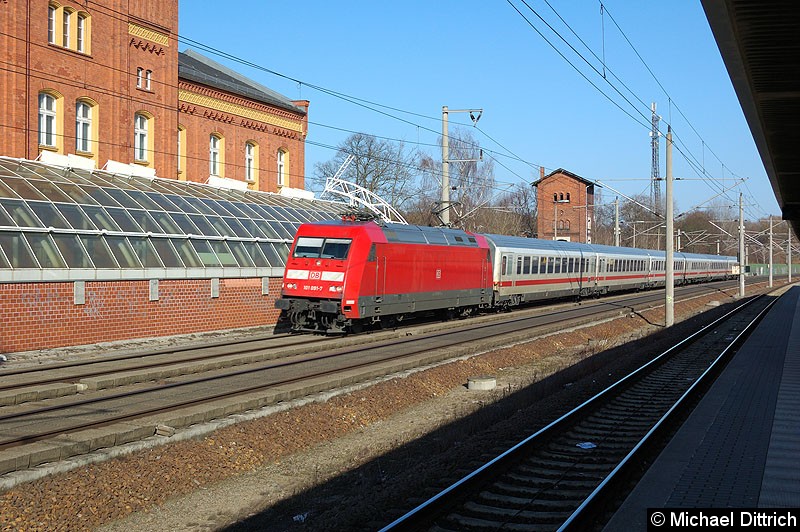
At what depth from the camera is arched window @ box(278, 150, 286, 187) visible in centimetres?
4398

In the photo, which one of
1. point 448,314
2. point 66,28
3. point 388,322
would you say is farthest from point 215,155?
point 388,322

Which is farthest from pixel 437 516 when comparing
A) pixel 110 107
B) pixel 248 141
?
pixel 248 141

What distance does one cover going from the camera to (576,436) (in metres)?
11.1

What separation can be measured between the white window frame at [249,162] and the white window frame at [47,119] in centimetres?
1192

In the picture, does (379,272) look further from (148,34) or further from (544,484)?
(148,34)

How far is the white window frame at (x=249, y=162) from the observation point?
1620 inches

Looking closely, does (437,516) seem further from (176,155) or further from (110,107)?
(176,155)

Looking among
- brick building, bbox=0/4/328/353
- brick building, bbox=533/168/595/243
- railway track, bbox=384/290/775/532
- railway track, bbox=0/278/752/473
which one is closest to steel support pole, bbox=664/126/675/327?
railway track, bbox=0/278/752/473

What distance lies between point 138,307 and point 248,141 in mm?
20951

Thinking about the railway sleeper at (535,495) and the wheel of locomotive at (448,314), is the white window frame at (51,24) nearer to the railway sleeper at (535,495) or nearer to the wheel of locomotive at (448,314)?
the wheel of locomotive at (448,314)

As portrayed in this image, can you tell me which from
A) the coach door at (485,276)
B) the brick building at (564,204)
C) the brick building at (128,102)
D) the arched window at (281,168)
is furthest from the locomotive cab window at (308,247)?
the brick building at (564,204)

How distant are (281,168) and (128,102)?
38.7ft

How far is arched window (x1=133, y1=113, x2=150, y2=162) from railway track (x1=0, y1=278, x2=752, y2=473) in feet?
52.9

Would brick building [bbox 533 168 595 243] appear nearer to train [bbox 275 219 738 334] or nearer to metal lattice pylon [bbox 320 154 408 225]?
metal lattice pylon [bbox 320 154 408 225]
